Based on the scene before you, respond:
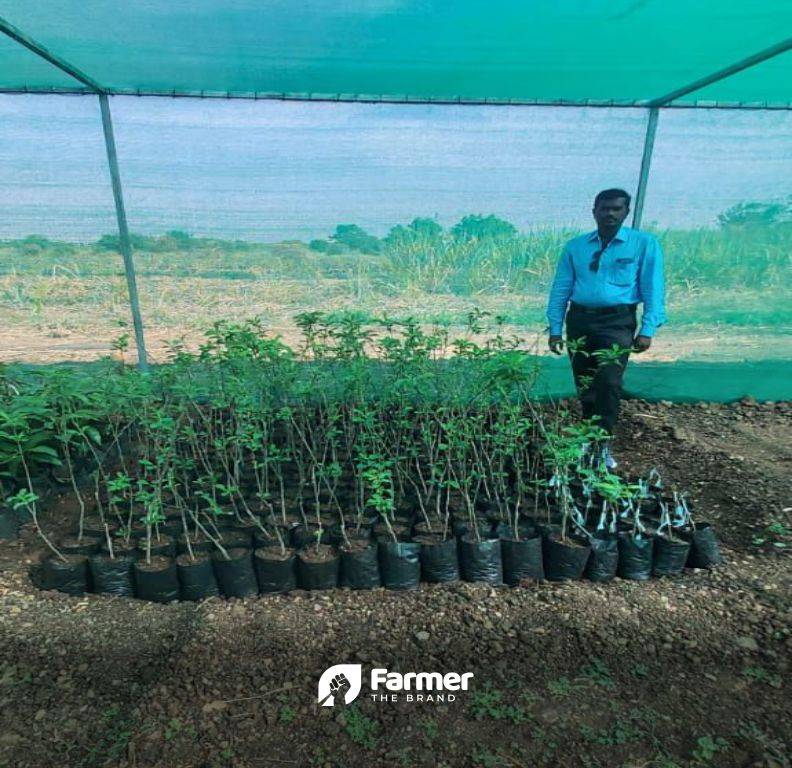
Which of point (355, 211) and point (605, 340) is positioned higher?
point (355, 211)

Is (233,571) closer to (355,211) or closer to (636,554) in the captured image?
(636,554)

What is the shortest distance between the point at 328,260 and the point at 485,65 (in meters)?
1.76

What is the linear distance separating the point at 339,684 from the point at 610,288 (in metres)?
2.72

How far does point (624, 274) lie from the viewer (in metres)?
3.39

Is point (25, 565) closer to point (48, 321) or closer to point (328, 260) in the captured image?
point (48, 321)

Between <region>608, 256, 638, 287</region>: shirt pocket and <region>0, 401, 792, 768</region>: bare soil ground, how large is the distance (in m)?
1.63

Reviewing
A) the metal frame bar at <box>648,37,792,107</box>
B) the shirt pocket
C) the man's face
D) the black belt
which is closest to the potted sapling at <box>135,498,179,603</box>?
the black belt

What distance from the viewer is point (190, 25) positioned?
274 centimetres

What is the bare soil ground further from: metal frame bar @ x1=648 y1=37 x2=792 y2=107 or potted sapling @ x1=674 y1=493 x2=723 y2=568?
metal frame bar @ x1=648 y1=37 x2=792 y2=107

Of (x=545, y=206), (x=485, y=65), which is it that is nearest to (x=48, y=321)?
(x=485, y=65)

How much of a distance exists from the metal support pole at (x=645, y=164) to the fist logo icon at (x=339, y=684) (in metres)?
3.92

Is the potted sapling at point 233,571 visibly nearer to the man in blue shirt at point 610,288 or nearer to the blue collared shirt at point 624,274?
the man in blue shirt at point 610,288

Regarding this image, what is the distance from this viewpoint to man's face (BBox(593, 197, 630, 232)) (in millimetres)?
3354

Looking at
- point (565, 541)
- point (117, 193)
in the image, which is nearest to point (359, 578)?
point (565, 541)
